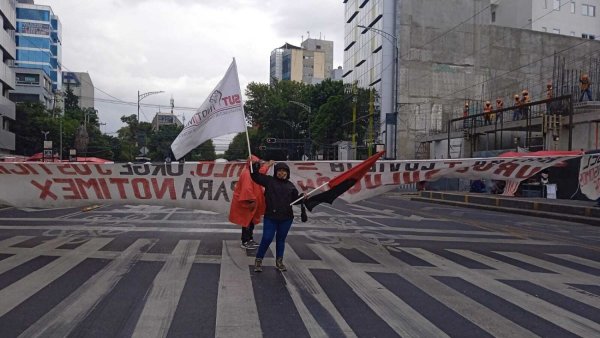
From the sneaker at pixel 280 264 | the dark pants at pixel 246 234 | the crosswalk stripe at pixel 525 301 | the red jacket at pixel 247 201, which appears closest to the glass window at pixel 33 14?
the dark pants at pixel 246 234

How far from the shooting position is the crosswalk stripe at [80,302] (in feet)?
16.7

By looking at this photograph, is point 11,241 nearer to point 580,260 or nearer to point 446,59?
point 580,260

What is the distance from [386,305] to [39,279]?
14.7 ft

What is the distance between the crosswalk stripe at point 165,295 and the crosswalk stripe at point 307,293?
1.36 m

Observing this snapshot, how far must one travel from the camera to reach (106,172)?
10875mm

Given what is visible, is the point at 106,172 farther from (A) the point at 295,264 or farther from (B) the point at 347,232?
(B) the point at 347,232

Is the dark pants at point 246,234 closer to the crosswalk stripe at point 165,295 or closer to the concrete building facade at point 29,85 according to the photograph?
the crosswalk stripe at point 165,295

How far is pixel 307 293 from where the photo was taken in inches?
263

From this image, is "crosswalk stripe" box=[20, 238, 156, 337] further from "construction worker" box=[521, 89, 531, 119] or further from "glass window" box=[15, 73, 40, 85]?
"glass window" box=[15, 73, 40, 85]

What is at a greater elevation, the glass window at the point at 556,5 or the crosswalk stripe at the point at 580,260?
the glass window at the point at 556,5

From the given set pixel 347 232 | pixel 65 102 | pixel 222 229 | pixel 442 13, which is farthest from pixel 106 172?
pixel 65 102

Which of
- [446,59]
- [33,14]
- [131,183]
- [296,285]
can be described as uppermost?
[33,14]

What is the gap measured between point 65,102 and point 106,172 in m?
94.0

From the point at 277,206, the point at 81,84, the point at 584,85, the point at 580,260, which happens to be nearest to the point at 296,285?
the point at 277,206
